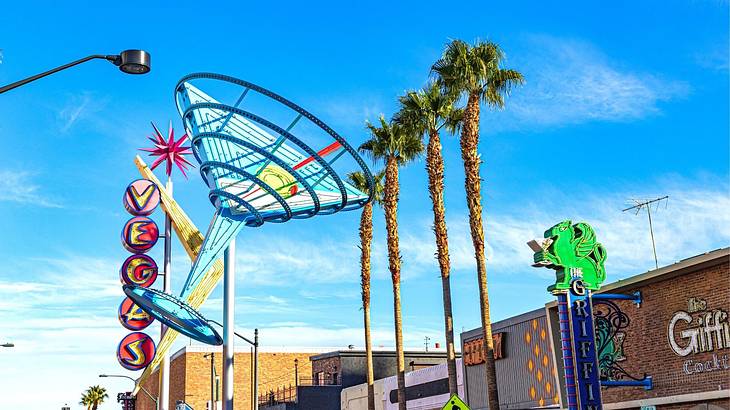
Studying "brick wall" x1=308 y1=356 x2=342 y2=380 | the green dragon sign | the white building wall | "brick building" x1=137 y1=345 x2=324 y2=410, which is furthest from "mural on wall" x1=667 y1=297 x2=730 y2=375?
"brick building" x1=137 y1=345 x2=324 y2=410

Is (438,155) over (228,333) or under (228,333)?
over

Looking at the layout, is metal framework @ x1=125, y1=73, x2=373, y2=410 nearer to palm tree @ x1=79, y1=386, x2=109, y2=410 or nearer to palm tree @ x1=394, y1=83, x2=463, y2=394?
palm tree @ x1=394, y1=83, x2=463, y2=394

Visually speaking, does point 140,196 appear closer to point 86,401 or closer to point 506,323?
point 506,323

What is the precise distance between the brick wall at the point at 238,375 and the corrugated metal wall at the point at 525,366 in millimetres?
44672

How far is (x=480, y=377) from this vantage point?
Answer: 3484 centimetres

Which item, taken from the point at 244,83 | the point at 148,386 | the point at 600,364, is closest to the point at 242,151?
the point at 244,83

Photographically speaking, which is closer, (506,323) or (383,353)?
(506,323)

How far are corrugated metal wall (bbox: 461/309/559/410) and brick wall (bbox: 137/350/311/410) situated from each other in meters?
44.7

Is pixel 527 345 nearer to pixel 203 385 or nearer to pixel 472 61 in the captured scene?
pixel 472 61

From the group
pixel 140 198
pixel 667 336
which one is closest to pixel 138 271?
pixel 140 198

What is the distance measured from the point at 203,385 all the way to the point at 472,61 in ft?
170

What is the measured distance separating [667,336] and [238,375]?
192 feet

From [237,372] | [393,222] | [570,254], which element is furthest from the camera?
[237,372]

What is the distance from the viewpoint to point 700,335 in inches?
873
